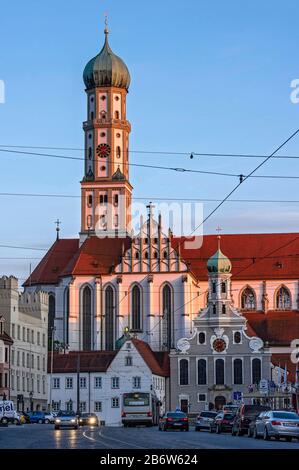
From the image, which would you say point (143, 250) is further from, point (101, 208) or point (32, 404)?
point (32, 404)

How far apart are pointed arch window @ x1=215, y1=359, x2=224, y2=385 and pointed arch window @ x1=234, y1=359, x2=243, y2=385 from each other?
1322 mm

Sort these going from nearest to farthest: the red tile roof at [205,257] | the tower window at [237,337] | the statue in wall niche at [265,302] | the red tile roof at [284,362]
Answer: the red tile roof at [284,362]
the tower window at [237,337]
the red tile roof at [205,257]
the statue in wall niche at [265,302]

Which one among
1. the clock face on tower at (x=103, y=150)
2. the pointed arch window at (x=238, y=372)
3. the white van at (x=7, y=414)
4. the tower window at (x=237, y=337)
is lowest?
the white van at (x=7, y=414)

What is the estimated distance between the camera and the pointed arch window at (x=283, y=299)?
420 ft

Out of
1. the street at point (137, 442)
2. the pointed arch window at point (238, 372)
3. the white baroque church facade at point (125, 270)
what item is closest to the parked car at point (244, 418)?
the street at point (137, 442)

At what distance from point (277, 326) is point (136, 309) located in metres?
15.5

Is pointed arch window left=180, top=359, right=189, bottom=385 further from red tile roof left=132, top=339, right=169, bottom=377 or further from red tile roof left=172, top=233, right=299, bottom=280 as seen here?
red tile roof left=172, top=233, right=299, bottom=280

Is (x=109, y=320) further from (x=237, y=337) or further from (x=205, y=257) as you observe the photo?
(x=205, y=257)

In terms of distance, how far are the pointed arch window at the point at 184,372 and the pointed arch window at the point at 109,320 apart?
10497mm

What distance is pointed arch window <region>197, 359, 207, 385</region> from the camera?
113938 mm

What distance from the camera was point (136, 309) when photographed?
12300cm

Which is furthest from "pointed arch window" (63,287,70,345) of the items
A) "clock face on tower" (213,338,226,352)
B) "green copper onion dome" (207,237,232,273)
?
"clock face on tower" (213,338,226,352)

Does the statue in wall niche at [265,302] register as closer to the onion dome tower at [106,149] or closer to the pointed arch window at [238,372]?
the pointed arch window at [238,372]

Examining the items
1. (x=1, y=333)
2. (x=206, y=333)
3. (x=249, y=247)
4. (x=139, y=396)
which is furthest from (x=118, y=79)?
(x=139, y=396)
